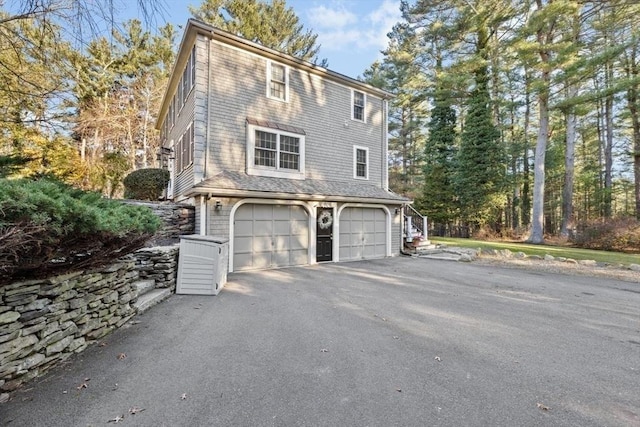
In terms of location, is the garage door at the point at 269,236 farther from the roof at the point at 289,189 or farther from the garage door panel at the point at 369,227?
the garage door panel at the point at 369,227

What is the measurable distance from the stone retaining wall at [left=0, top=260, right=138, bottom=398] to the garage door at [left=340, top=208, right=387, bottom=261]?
7744mm

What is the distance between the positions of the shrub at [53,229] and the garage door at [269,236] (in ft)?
16.7

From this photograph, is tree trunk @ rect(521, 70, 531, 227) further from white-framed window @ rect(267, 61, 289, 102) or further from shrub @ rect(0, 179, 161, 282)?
shrub @ rect(0, 179, 161, 282)

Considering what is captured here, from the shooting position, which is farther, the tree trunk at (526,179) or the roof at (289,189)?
the tree trunk at (526,179)

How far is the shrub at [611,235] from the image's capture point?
1268cm

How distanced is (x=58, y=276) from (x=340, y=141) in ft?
32.4

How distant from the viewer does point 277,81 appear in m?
10.2

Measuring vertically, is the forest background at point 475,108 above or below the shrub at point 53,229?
above

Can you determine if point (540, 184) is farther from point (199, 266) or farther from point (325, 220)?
point (199, 266)

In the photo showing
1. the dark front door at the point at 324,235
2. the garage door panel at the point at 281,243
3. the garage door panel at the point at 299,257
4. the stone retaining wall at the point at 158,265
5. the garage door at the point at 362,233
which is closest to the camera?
the stone retaining wall at the point at 158,265

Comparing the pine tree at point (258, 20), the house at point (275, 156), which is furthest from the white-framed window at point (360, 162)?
the pine tree at point (258, 20)

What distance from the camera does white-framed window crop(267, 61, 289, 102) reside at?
33.0ft

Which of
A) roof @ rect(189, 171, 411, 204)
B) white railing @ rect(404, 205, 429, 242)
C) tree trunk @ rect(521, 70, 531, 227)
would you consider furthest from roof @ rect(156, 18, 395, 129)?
tree trunk @ rect(521, 70, 531, 227)

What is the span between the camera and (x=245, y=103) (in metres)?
9.55
